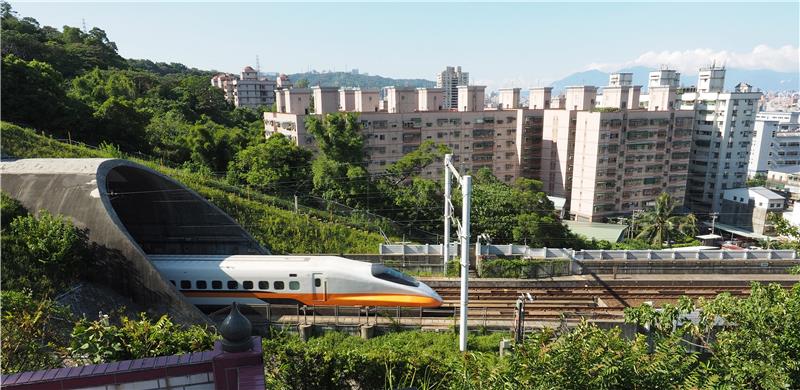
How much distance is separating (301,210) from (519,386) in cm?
1808

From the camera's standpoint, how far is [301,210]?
22438 millimetres

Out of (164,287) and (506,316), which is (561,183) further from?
(164,287)

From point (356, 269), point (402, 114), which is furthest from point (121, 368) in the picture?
point (402, 114)

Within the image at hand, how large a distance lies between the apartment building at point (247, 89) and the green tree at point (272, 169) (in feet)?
255

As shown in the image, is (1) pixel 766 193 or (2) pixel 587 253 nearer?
(2) pixel 587 253

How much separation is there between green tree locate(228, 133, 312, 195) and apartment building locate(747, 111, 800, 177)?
6557cm

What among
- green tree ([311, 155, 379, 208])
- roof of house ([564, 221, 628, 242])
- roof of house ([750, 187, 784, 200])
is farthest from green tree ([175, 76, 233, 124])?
roof of house ([750, 187, 784, 200])

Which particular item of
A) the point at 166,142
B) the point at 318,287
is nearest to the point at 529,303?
the point at 318,287

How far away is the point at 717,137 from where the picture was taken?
54500 mm

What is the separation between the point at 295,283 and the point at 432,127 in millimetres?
36846

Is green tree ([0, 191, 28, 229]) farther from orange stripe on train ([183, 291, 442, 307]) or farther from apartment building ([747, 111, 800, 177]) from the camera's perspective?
apartment building ([747, 111, 800, 177])

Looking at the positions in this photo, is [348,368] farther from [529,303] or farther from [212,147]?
[212,147]

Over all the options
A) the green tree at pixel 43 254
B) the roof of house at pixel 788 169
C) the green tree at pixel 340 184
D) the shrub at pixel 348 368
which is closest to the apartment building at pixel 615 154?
the green tree at pixel 340 184

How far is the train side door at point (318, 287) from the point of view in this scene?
13.0 meters
